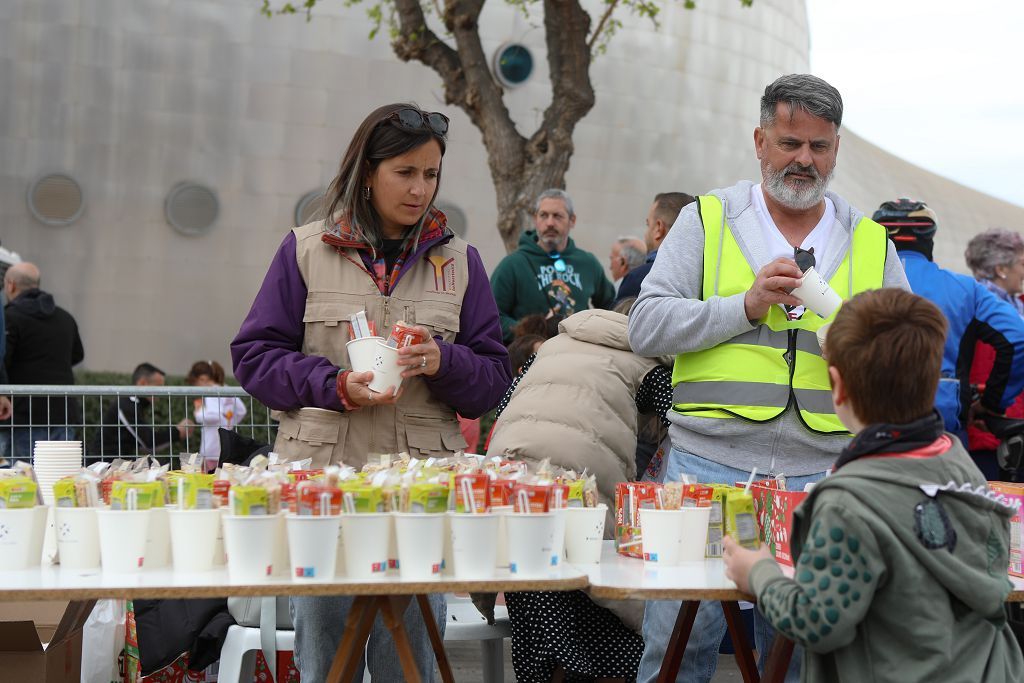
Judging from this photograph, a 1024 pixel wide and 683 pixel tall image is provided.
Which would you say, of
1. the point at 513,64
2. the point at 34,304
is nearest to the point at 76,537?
the point at 34,304

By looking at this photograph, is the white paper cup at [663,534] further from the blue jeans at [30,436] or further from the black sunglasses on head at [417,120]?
the blue jeans at [30,436]

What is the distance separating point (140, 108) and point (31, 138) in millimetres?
1143

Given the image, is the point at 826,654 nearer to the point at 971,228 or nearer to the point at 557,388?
the point at 557,388

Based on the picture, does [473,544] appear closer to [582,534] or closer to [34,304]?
[582,534]

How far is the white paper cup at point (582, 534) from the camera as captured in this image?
9.48ft

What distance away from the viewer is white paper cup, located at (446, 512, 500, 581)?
2617mm

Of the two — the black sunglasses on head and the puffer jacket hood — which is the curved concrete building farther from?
the black sunglasses on head

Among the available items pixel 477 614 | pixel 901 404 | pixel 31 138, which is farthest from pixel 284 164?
pixel 901 404

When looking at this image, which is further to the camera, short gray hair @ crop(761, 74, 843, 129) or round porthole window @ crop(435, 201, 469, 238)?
round porthole window @ crop(435, 201, 469, 238)

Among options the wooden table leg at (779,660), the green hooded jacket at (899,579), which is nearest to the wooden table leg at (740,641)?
the wooden table leg at (779,660)

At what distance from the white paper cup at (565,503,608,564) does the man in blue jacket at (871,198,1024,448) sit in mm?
2988

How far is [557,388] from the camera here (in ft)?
14.2

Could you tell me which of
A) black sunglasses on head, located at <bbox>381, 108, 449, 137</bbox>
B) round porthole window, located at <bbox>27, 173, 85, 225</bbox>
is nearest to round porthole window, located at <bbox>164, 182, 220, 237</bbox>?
round porthole window, located at <bbox>27, 173, 85, 225</bbox>

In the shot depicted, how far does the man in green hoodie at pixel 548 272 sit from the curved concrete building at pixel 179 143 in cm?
565
